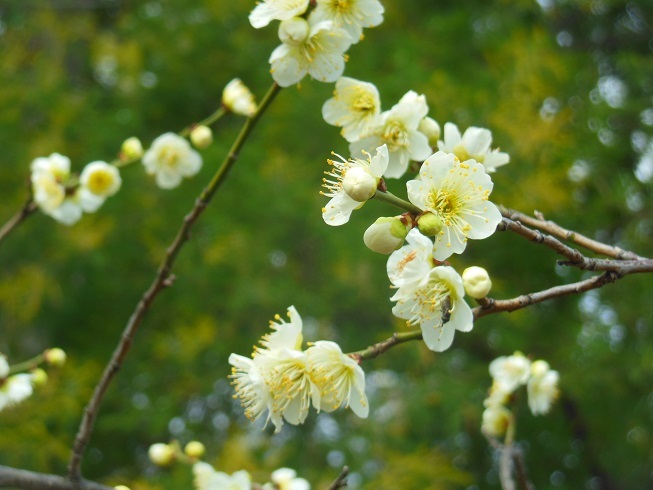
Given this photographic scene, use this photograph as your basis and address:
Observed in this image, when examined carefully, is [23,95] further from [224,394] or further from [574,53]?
[574,53]

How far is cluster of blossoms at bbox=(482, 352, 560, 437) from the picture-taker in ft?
5.06

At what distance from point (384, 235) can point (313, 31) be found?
0.38 metres

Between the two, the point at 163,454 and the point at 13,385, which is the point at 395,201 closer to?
the point at 13,385

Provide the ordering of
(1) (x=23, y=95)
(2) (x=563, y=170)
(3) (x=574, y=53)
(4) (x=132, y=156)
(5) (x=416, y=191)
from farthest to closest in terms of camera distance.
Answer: (1) (x=23, y=95) < (3) (x=574, y=53) < (2) (x=563, y=170) < (4) (x=132, y=156) < (5) (x=416, y=191)

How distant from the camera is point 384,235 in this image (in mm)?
805

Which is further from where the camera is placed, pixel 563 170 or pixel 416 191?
pixel 563 170

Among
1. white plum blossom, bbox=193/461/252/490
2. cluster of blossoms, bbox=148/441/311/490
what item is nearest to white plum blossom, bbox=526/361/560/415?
cluster of blossoms, bbox=148/441/311/490

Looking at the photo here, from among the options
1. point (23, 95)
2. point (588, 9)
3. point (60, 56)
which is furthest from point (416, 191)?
point (60, 56)

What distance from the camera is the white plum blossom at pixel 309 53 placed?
1067 millimetres

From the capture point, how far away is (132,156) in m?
1.54

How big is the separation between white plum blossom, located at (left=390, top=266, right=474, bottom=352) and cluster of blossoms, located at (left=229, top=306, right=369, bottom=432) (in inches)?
3.5

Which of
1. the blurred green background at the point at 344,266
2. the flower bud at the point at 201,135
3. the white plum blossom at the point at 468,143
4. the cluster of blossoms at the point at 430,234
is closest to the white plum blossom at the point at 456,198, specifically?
the cluster of blossoms at the point at 430,234

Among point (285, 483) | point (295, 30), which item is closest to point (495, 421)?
point (285, 483)

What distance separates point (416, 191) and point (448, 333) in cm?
15
